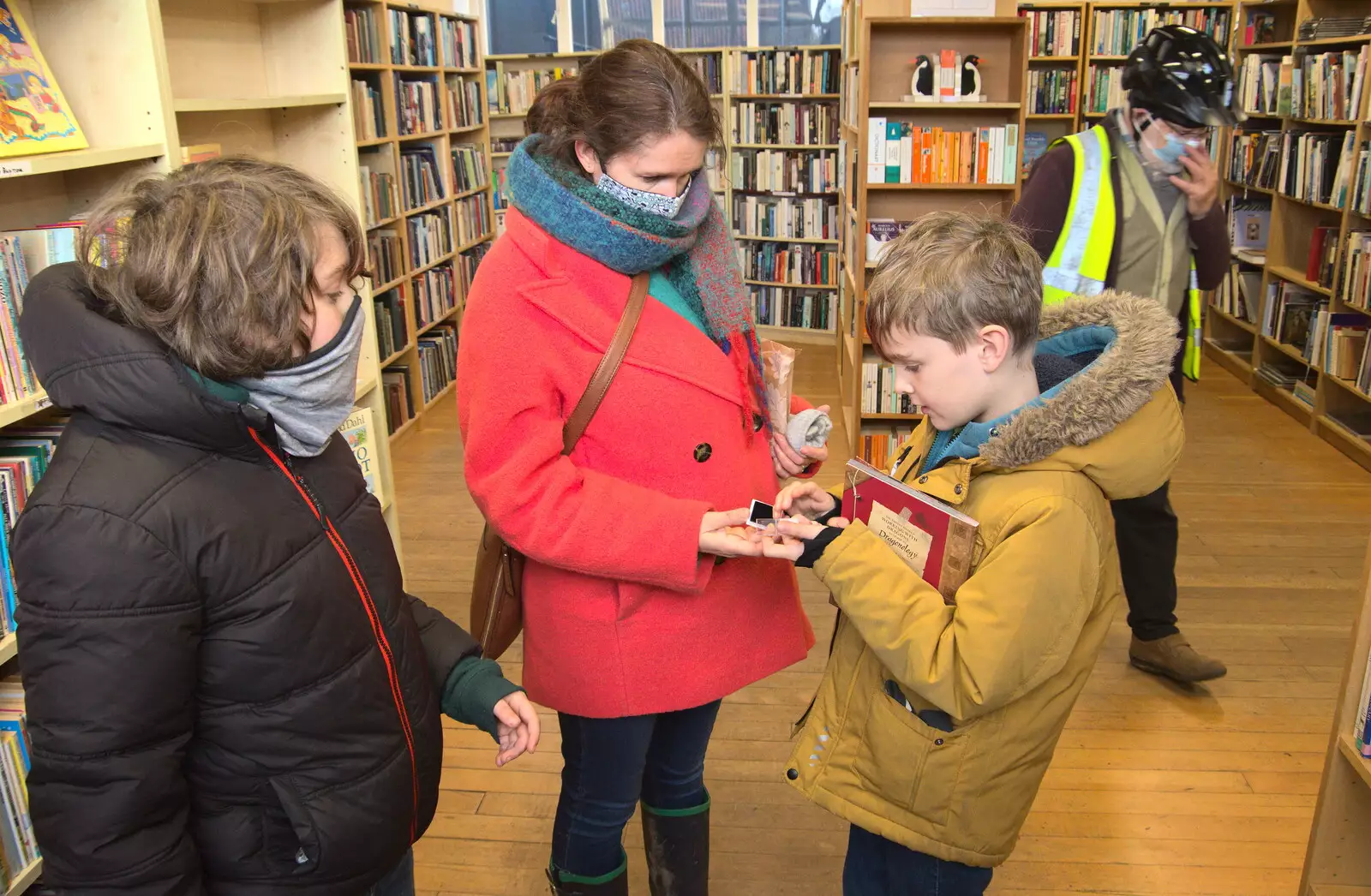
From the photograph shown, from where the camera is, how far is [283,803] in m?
1.08

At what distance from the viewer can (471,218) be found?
266 inches

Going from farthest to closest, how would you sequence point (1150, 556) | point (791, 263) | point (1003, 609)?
point (791, 263) → point (1150, 556) → point (1003, 609)

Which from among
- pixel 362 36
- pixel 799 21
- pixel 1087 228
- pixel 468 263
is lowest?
Answer: pixel 468 263

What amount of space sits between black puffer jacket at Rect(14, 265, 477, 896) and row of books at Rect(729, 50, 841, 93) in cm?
633

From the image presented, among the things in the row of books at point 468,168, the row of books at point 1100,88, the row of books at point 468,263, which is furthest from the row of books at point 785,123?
the row of books at point 468,263

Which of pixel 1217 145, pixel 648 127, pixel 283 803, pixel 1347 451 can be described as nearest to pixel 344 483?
pixel 283 803

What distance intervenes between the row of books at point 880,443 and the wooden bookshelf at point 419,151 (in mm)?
2070

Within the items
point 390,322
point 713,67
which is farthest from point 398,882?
point 713,67

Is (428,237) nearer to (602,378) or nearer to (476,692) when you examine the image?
(602,378)

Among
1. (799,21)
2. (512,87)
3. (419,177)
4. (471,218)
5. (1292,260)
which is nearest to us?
(1292,260)

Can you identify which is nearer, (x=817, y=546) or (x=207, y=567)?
(x=207, y=567)

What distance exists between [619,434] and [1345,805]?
120 centimetres

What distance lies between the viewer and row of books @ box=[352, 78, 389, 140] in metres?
4.92

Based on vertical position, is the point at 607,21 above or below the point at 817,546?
above
